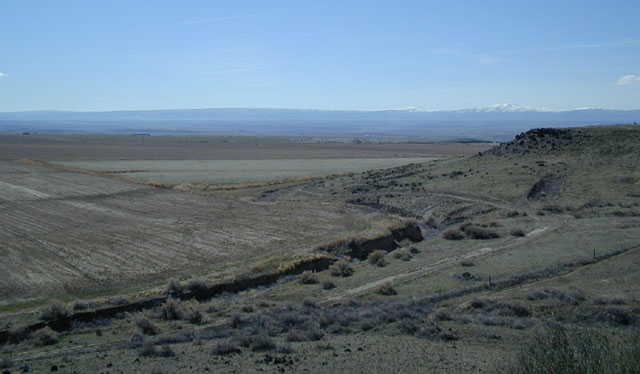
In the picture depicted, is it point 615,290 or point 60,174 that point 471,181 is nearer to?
point 615,290

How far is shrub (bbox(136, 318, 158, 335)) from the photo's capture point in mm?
15969

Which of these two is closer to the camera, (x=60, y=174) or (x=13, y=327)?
(x=13, y=327)

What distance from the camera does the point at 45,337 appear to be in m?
15.3

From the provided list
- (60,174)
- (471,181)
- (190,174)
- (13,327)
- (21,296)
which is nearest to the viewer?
(13,327)

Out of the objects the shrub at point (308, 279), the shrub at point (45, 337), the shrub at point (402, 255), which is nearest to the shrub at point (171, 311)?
the shrub at point (45, 337)

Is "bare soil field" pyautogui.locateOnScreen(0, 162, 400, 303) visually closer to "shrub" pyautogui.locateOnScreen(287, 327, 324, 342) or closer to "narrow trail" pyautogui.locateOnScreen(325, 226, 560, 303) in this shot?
"narrow trail" pyautogui.locateOnScreen(325, 226, 560, 303)

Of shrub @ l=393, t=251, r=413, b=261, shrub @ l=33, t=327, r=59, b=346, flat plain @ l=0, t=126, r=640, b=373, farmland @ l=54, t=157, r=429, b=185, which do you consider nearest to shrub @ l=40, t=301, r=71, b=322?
flat plain @ l=0, t=126, r=640, b=373

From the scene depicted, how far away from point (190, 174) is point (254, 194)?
21.5 metres

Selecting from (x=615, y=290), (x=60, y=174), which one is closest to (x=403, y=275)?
(x=615, y=290)

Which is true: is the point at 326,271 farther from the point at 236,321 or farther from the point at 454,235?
the point at 454,235

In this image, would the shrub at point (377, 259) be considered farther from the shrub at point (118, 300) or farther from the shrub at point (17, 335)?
the shrub at point (17, 335)

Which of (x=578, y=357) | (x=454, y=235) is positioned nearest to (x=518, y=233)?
(x=454, y=235)

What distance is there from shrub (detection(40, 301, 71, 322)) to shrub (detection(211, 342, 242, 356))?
698 centimetres

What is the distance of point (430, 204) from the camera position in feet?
146
